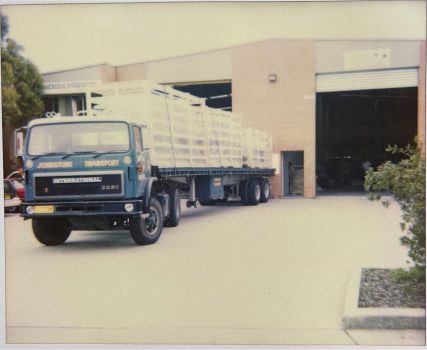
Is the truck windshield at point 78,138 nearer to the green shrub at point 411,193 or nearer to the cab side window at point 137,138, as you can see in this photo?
the cab side window at point 137,138

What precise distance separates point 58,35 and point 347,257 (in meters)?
4.64

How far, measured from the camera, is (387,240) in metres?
6.29

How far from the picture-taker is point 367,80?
1124 centimetres

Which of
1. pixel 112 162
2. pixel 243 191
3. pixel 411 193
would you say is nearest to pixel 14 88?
pixel 112 162

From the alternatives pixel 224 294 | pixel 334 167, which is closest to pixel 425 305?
pixel 224 294

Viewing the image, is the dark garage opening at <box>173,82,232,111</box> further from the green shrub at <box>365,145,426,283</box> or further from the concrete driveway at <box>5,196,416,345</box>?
the green shrub at <box>365,145,426,283</box>

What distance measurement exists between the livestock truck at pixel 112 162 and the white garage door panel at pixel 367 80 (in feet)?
16.0

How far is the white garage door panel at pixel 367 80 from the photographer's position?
10.3 m

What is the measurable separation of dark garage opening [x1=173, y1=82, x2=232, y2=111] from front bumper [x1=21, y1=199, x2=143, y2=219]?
845 cm

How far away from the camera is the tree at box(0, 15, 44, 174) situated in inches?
199

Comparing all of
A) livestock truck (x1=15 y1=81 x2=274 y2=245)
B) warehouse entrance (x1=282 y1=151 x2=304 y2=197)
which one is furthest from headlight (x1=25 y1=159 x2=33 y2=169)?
warehouse entrance (x1=282 y1=151 x2=304 y2=197)

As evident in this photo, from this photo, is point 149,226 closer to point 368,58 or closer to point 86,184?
point 86,184

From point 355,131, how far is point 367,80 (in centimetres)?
549

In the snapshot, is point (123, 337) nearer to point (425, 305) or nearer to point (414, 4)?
point (425, 305)
